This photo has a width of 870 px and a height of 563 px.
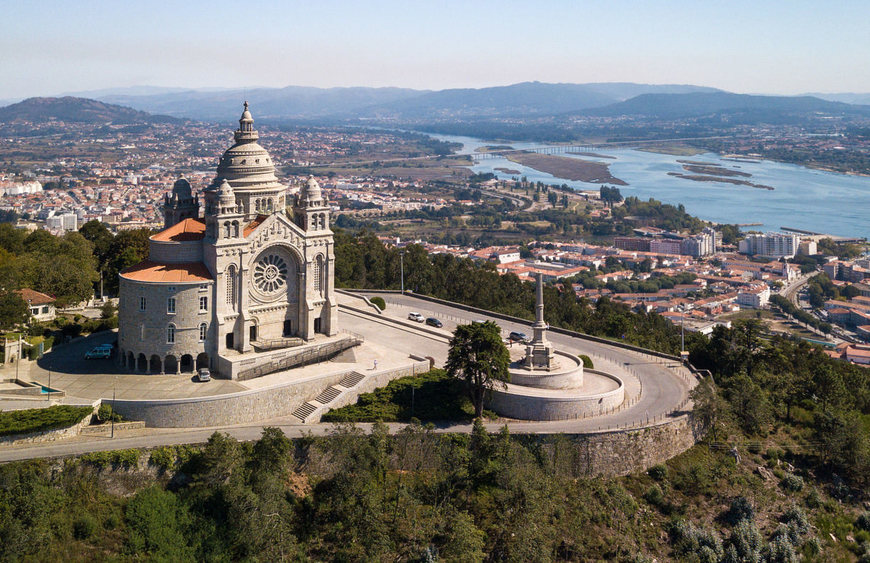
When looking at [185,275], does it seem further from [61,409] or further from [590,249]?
[590,249]

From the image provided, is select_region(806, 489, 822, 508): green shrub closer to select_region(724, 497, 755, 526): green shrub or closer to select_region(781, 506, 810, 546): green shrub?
select_region(781, 506, 810, 546): green shrub

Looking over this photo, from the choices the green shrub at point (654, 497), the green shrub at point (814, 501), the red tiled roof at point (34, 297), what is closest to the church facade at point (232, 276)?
the red tiled roof at point (34, 297)

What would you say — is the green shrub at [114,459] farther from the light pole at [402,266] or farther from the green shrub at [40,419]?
the light pole at [402,266]

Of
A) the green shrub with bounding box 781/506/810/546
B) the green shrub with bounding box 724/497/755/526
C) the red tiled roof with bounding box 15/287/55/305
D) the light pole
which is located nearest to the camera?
the green shrub with bounding box 781/506/810/546

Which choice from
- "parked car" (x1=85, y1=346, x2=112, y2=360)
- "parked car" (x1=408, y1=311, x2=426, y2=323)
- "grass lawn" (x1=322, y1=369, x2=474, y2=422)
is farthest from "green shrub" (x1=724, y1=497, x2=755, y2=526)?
"parked car" (x1=85, y1=346, x2=112, y2=360)

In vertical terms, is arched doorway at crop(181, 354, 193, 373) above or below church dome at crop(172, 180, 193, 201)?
below

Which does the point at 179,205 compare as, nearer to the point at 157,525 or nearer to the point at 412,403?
the point at 412,403

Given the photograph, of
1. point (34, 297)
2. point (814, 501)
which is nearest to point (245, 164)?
point (34, 297)
